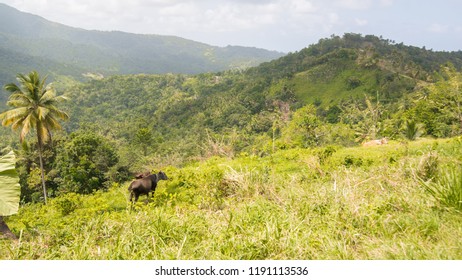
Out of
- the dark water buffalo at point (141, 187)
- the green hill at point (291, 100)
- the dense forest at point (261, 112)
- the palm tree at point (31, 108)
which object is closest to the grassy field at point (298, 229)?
the dark water buffalo at point (141, 187)

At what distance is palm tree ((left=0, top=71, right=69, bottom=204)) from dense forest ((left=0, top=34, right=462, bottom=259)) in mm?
2812

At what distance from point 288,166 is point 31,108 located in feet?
59.5

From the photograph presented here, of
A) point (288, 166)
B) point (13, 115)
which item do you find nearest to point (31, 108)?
point (13, 115)

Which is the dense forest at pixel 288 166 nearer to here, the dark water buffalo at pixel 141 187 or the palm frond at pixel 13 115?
the dark water buffalo at pixel 141 187

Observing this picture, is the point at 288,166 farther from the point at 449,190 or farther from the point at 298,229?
the point at 449,190

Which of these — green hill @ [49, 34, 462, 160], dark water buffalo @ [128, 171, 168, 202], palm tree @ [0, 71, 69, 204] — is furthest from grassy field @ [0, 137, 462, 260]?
green hill @ [49, 34, 462, 160]

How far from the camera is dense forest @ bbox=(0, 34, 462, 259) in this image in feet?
16.6

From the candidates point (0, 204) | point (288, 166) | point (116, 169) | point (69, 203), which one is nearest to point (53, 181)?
point (116, 169)

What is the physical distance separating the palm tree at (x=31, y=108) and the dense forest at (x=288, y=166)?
9.23ft

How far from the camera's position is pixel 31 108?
2245 cm

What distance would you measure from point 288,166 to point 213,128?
6263cm

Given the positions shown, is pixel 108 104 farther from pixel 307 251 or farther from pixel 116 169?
pixel 307 251

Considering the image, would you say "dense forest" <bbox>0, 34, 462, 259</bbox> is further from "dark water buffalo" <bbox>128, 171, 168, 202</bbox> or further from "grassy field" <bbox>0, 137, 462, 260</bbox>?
"dark water buffalo" <bbox>128, 171, 168, 202</bbox>

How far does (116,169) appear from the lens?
107ft
